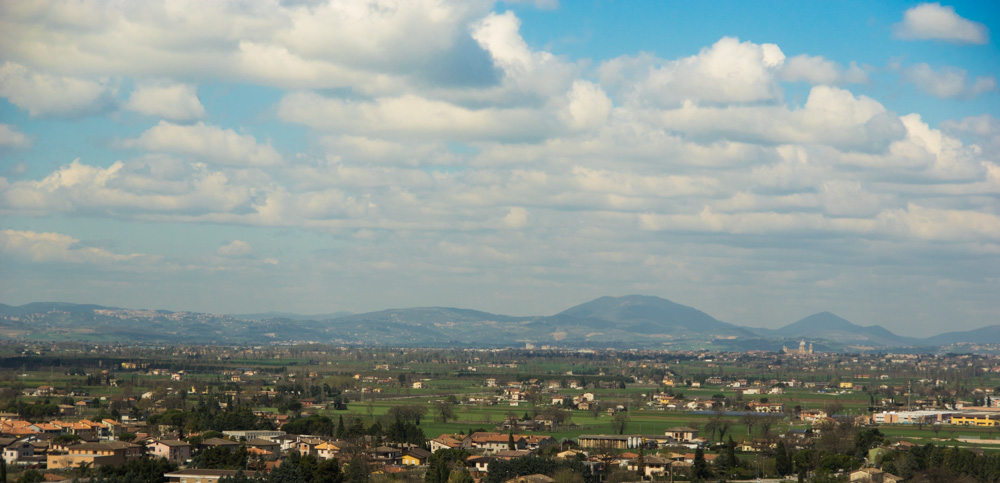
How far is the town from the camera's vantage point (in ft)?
160

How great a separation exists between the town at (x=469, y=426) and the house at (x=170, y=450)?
0.32ft

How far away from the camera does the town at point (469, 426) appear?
48844mm

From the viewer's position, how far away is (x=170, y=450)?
52.2 metres

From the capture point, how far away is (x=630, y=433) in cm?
6831

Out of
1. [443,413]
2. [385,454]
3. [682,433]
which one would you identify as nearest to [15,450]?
[385,454]

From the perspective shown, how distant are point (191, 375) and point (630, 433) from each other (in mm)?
63394

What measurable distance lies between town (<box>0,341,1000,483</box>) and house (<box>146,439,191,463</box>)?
0.10 metres

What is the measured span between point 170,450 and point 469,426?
23.0 m

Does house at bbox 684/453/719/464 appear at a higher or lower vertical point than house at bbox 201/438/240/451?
lower

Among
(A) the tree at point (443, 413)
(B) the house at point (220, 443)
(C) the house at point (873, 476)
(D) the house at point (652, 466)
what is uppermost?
(A) the tree at point (443, 413)

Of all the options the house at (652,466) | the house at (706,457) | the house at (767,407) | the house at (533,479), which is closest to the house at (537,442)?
the house at (652,466)

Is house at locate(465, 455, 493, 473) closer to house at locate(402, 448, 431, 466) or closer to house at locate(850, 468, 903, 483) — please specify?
house at locate(402, 448, 431, 466)

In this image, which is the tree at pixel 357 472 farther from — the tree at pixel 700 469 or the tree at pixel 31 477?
the tree at pixel 700 469

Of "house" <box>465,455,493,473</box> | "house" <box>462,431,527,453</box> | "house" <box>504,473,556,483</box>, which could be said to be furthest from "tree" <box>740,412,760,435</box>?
"house" <box>504,473,556,483</box>
